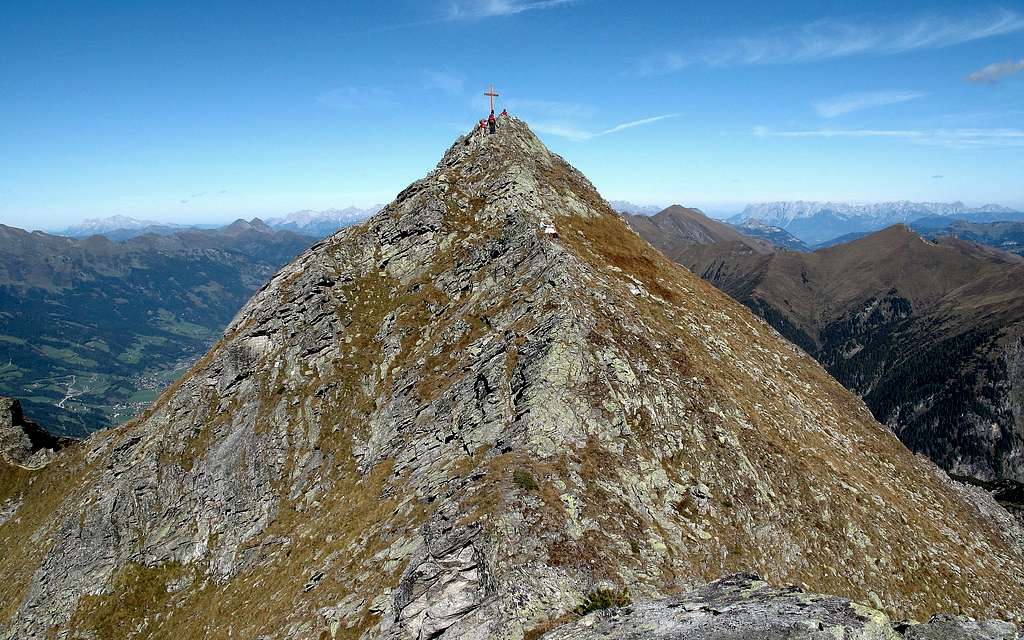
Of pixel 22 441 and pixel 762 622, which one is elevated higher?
pixel 762 622

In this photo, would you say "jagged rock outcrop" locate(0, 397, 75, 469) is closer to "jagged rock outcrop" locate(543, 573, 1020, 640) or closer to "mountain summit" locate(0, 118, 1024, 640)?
"mountain summit" locate(0, 118, 1024, 640)

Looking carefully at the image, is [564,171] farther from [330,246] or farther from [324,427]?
[324,427]

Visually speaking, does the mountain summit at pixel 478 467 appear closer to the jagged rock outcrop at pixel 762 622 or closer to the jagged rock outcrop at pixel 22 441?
the jagged rock outcrop at pixel 22 441

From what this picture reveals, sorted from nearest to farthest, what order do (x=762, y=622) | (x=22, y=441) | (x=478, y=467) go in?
(x=762, y=622)
(x=478, y=467)
(x=22, y=441)

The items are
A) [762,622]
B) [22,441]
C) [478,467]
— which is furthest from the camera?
[22,441]

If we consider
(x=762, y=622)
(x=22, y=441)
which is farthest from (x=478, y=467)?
(x=22, y=441)

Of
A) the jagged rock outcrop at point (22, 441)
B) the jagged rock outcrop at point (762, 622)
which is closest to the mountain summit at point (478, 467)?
the jagged rock outcrop at point (22, 441)

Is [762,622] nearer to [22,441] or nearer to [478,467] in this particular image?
[478,467]

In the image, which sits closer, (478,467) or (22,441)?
(478,467)
